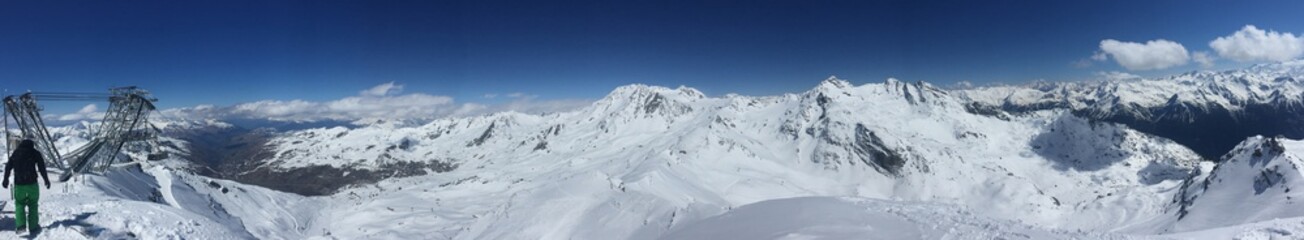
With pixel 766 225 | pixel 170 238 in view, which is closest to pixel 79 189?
pixel 170 238

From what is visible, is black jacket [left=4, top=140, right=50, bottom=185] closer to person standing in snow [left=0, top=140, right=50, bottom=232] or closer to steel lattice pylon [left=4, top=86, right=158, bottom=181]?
→ person standing in snow [left=0, top=140, right=50, bottom=232]

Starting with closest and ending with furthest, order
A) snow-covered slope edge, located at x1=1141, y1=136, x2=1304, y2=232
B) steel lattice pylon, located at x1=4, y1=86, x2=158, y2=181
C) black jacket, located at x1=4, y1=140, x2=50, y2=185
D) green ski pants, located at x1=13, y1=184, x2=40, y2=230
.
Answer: black jacket, located at x1=4, y1=140, x2=50, y2=185 < green ski pants, located at x1=13, y1=184, x2=40, y2=230 < steel lattice pylon, located at x1=4, y1=86, x2=158, y2=181 < snow-covered slope edge, located at x1=1141, y1=136, x2=1304, y2=232

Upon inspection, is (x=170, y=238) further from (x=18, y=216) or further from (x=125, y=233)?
(x=18, y=216)

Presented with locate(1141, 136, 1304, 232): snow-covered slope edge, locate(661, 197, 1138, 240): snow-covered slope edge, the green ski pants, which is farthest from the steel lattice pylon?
locate(1141, 136, 1304, 232): snow-covered slope edge

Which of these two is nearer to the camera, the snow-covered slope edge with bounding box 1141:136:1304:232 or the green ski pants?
the green ski pants

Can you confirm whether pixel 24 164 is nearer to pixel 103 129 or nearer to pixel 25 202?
pixel 25 202

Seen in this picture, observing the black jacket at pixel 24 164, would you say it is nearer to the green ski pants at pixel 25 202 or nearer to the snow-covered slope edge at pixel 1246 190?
the green ski pants at pixel 25 202

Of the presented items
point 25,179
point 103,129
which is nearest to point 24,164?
point 25,179

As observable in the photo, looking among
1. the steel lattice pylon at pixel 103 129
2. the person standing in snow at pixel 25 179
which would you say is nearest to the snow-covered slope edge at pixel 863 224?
the person standing in snow at pixel 25 179
